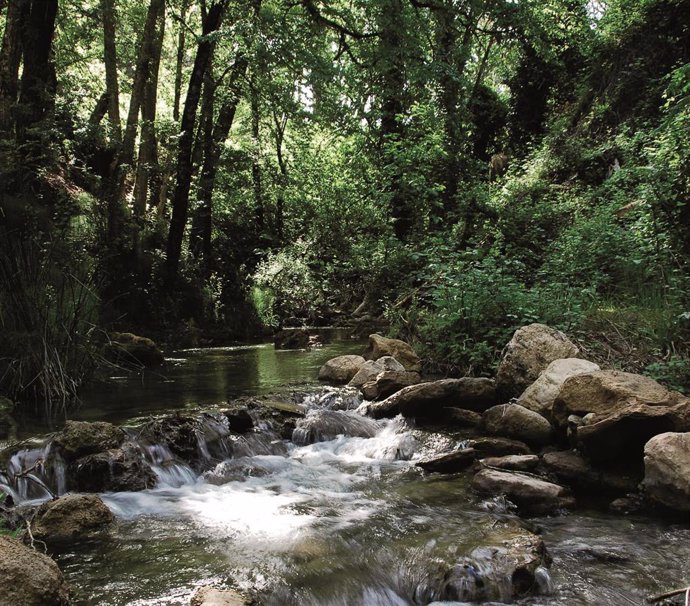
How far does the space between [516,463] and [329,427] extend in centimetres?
227

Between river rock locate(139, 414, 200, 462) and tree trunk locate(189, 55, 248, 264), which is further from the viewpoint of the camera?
tree trunk locate(189, 55, 248, 264)

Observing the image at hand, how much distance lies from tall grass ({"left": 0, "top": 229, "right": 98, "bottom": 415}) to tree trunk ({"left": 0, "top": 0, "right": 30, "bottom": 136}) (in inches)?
89.3

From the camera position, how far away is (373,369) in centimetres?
788

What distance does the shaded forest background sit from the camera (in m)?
6.86

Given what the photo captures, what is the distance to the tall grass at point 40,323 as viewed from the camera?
19.3 ft

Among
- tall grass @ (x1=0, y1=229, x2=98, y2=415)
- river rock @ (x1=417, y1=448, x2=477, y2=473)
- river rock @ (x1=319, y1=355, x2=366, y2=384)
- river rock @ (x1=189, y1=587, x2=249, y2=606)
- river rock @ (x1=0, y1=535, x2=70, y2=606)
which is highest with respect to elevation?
tall grass @ (x1=0, y1=229, x2=98, y2=415)

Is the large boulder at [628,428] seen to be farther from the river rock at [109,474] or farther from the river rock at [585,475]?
the river rock at [109,474]

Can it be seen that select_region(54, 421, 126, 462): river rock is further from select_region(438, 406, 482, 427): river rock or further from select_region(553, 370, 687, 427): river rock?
select_region(553, 370, 687, 427): river rock

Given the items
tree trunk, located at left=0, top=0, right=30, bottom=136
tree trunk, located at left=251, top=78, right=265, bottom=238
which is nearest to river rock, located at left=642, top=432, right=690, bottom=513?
tree trunk, located at left=0, top=0, right=30, bottom=136

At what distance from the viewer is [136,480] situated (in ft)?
15.0

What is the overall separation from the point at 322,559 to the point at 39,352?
424cm

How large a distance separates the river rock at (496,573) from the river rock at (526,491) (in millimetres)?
718

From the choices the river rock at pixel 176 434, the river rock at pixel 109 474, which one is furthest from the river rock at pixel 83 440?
the river rock at pixel 176 434

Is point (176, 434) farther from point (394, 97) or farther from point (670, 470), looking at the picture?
point (394, 97)
